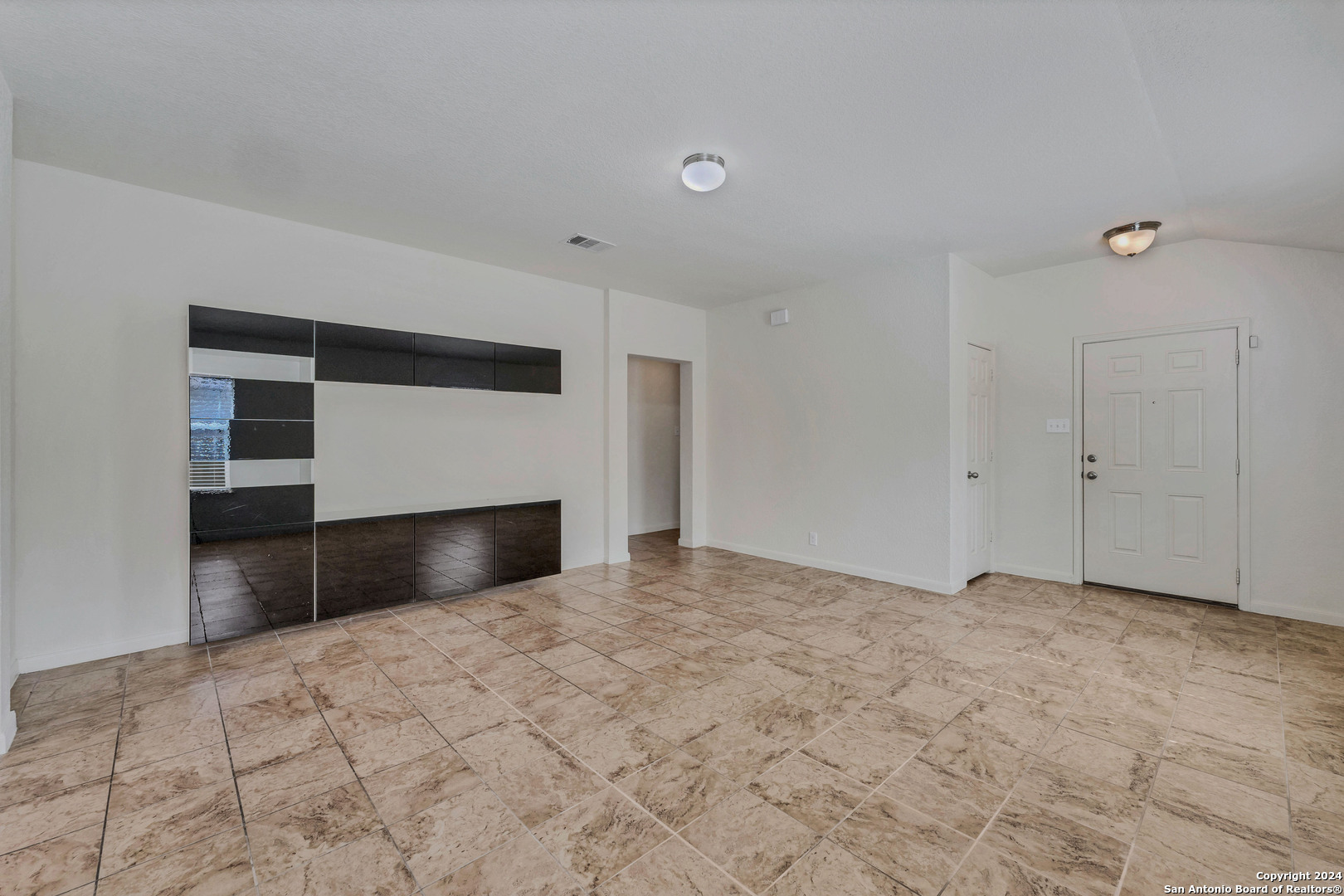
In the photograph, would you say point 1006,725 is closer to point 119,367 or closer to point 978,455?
point 978,455

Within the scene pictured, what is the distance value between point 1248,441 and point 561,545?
5359mm

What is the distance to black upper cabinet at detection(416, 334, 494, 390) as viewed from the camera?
407 centimetres

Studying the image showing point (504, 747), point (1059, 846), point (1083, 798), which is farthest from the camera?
point (504, 747)

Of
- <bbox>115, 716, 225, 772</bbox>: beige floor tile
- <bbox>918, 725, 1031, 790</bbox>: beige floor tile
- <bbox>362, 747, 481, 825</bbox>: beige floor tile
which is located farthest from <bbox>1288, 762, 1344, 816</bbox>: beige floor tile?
<bbox>115, 716, 225, 772</bbox>: beige floor tile

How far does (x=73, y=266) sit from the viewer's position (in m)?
3.03

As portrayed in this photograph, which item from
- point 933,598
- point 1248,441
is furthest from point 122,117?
point 1248,441

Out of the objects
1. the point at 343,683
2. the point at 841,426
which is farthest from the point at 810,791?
the point at 841,426

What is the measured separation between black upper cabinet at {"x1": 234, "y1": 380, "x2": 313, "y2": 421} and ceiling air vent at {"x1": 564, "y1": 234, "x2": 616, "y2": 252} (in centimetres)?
203

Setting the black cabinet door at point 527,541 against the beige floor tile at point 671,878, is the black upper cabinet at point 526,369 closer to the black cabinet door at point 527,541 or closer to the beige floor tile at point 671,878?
the black cabinet door at point 527,541

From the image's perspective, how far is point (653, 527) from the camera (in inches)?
285

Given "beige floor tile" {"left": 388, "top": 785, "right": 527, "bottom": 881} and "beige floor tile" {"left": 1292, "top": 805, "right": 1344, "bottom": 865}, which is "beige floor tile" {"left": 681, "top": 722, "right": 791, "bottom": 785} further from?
"beige floor tile" {"left": 1292, "top": 805, "right": 1344, "bottom": 865}

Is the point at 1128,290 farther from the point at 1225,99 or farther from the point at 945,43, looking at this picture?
the point at 945,43

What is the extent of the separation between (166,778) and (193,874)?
67 cm

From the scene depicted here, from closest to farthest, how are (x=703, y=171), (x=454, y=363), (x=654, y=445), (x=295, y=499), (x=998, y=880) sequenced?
(x=998, y=880) → (x=703, y=171) → (x=295, y=499) → (x=454, y=363) → (x=654, y=445)
